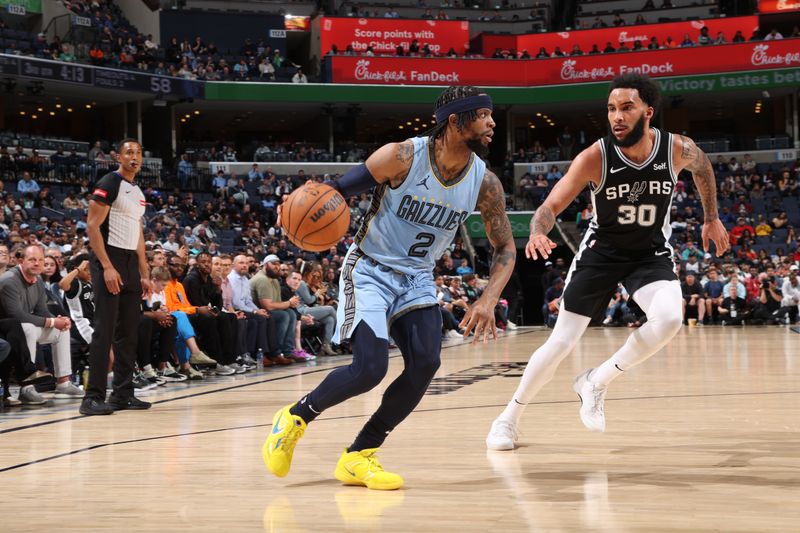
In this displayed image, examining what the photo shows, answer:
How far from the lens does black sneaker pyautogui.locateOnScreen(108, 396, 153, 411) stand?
771 centimetres

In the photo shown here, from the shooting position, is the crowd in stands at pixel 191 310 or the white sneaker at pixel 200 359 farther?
the white sneaker at pixel 200 359

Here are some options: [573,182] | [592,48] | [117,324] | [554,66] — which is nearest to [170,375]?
[117,324]

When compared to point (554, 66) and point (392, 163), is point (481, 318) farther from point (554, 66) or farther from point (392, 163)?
point (554, 66)

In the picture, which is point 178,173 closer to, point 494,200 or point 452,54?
point 452,54

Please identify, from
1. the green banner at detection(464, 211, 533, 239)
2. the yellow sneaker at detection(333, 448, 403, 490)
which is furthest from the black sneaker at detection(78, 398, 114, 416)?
the green banner at detection(464, 211, 533, 239)

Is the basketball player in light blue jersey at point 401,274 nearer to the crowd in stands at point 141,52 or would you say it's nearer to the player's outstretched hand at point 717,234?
the player's outstretched hand at point 717,234

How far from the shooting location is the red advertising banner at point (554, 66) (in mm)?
36688

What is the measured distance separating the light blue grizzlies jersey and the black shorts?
3.83ft

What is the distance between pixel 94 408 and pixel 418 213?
158 inches

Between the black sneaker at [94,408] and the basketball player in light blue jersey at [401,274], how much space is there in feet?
11.0

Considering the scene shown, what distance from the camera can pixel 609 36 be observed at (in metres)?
40.4

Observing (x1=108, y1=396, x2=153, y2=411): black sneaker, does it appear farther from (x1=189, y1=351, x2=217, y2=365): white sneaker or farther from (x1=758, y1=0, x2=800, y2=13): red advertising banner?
(x1=758, y1=0, x2=800, y2=13): red advertising banner

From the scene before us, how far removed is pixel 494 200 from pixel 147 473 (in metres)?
2.19

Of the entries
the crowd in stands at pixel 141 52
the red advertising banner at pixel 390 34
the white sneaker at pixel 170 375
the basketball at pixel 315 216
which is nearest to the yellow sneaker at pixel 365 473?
the basketball at pixel 315 216
